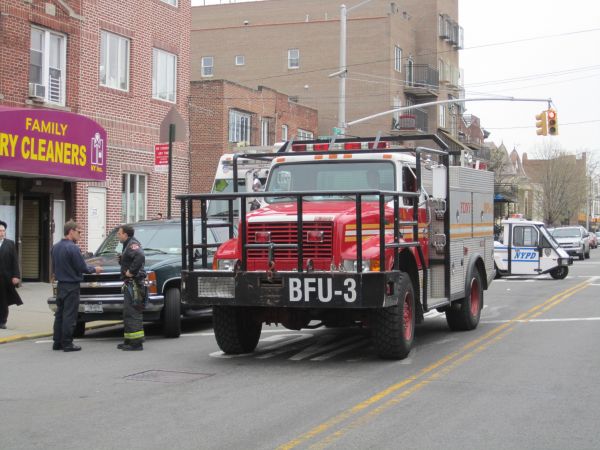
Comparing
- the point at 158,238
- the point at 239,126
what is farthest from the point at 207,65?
the point at 158,238

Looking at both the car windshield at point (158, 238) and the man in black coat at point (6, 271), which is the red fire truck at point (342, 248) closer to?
the car windshield at point (158, 238)

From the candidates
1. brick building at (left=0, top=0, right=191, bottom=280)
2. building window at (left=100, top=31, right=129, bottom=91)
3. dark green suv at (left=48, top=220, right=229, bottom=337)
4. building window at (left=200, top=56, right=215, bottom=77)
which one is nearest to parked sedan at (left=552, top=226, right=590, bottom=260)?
building window at (left=200, top=56, right=215, bottom=77)

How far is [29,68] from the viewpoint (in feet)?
69.3

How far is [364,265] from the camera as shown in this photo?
10.1m

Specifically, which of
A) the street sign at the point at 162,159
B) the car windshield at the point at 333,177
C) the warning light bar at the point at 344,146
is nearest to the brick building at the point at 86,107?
the street sign at the point at 162,159

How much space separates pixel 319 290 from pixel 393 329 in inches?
43.7

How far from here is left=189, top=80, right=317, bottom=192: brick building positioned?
35219 mm

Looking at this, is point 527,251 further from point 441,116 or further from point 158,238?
point 441,116

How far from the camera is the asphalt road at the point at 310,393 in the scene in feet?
22.9

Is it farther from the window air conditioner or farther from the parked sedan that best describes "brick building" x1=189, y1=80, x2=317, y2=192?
the parked sedan

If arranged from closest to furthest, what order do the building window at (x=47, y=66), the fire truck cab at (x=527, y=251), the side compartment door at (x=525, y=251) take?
1. the building window at (x=47, y=66)
2. the fire truck cab at (x=527, y=251)
3. the side compartment door at (x=525, y=251)

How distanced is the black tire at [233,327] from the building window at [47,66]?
11.9 metres

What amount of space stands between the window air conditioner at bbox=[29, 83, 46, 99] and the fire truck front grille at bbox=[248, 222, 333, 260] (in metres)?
12.5

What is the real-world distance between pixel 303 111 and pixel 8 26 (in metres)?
22.5
